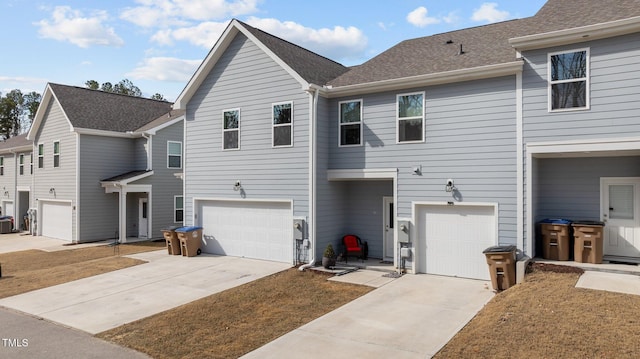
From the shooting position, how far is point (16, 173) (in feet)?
90.2

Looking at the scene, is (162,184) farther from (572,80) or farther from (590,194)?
(590,194)

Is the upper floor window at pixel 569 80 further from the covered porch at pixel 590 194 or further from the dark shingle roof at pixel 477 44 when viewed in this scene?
the covered porch at pixel 590 194

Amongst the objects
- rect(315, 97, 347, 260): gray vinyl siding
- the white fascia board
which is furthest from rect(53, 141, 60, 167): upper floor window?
rect(315, 97, 347, 260): gray vinyl siding

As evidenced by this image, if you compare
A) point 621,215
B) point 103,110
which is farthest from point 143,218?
point 621,215

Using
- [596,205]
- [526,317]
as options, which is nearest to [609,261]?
[596,205]

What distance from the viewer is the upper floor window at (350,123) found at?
43.6ft

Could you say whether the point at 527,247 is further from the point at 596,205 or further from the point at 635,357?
the point at 635,357

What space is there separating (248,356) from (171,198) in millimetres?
16396

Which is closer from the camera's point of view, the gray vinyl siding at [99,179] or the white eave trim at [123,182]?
the white eave trim at [123,182]

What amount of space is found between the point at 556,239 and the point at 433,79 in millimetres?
5351

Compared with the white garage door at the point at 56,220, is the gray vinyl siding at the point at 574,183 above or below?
above

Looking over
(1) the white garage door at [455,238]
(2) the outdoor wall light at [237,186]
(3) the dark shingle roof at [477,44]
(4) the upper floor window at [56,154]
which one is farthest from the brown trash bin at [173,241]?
(4) the upper floor window at [56,154]

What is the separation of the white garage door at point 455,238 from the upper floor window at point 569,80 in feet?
10.4

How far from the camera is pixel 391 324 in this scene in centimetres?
804
